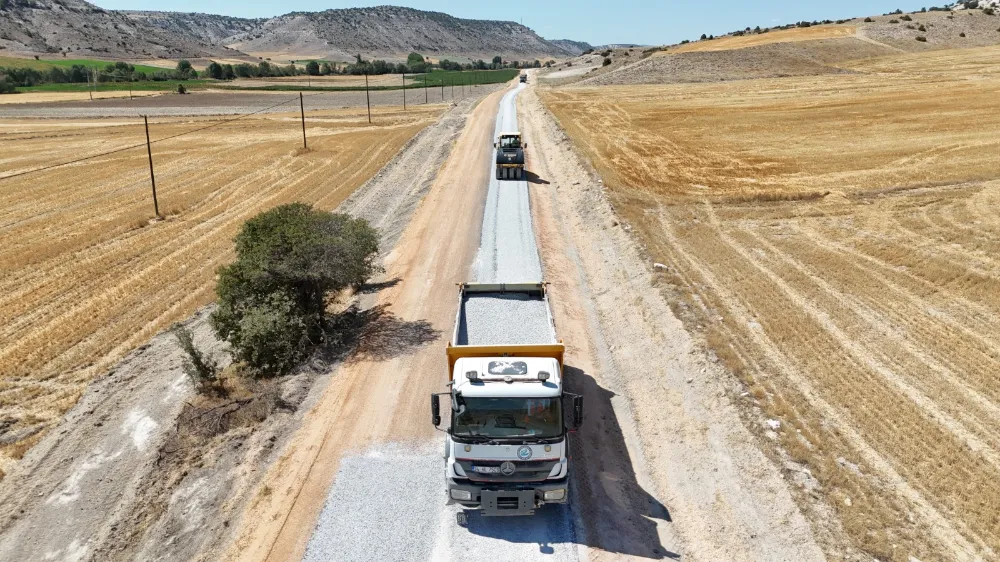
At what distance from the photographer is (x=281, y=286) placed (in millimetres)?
18797

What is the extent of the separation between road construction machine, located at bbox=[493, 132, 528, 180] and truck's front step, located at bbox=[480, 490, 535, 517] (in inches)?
1199

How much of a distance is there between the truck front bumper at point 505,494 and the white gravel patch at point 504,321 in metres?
3.24

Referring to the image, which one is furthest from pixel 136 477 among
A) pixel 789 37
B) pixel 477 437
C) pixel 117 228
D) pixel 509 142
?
pixel 789 37

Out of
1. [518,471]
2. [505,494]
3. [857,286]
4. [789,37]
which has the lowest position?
[505,494]

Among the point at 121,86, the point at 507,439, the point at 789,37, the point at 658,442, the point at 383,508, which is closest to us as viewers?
the point at 507,439

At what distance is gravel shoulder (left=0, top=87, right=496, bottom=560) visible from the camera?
12.1 meters

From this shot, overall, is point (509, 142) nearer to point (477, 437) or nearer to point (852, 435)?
point (852, 435)

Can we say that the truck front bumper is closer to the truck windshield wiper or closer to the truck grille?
the truck grille

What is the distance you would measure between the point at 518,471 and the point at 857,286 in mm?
16707

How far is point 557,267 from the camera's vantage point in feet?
81.9

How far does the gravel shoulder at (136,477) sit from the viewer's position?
12102mm

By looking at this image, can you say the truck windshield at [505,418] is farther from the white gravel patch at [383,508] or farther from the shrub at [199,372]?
the shrub at [199,372]

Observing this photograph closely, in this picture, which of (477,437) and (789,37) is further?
(789,37)

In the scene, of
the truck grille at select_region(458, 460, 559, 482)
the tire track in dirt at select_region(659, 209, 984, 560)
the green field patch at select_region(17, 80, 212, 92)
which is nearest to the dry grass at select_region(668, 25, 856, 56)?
the tire track in dirt at select_region(659, 209, 984, 560)
